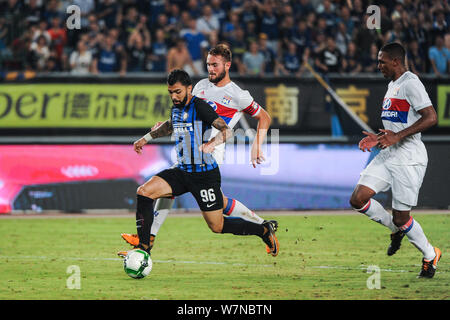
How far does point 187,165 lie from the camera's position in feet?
22.8

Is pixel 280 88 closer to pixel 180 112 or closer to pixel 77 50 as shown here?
pixel 77 50

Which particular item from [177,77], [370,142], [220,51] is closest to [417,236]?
[370,142]

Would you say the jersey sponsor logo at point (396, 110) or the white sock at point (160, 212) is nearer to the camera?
the jersey sponsor logo at point (396, 110)

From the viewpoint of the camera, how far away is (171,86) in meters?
6.62

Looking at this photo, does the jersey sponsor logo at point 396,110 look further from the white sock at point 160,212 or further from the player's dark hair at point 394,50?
the white sock at point 160,212

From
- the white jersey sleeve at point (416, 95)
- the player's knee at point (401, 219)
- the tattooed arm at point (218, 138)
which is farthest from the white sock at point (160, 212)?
the white jersey sleeve at point (416, 95)

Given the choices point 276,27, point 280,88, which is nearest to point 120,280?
point 280,88

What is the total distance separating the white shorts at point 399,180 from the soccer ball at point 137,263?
7.41 ft

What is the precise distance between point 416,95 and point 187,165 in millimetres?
2240

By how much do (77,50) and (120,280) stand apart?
771 cm

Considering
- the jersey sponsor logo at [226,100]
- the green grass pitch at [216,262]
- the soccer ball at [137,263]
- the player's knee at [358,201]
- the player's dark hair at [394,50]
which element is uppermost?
the player's dark hair at [394,50]

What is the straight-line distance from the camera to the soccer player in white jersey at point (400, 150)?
6852 millimetres

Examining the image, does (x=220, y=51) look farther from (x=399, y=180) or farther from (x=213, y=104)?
(x=399, y=180)

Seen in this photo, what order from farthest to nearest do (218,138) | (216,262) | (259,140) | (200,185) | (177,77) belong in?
(216,262)
(259,140)
(200,185)
(177,77)
(218,138)
